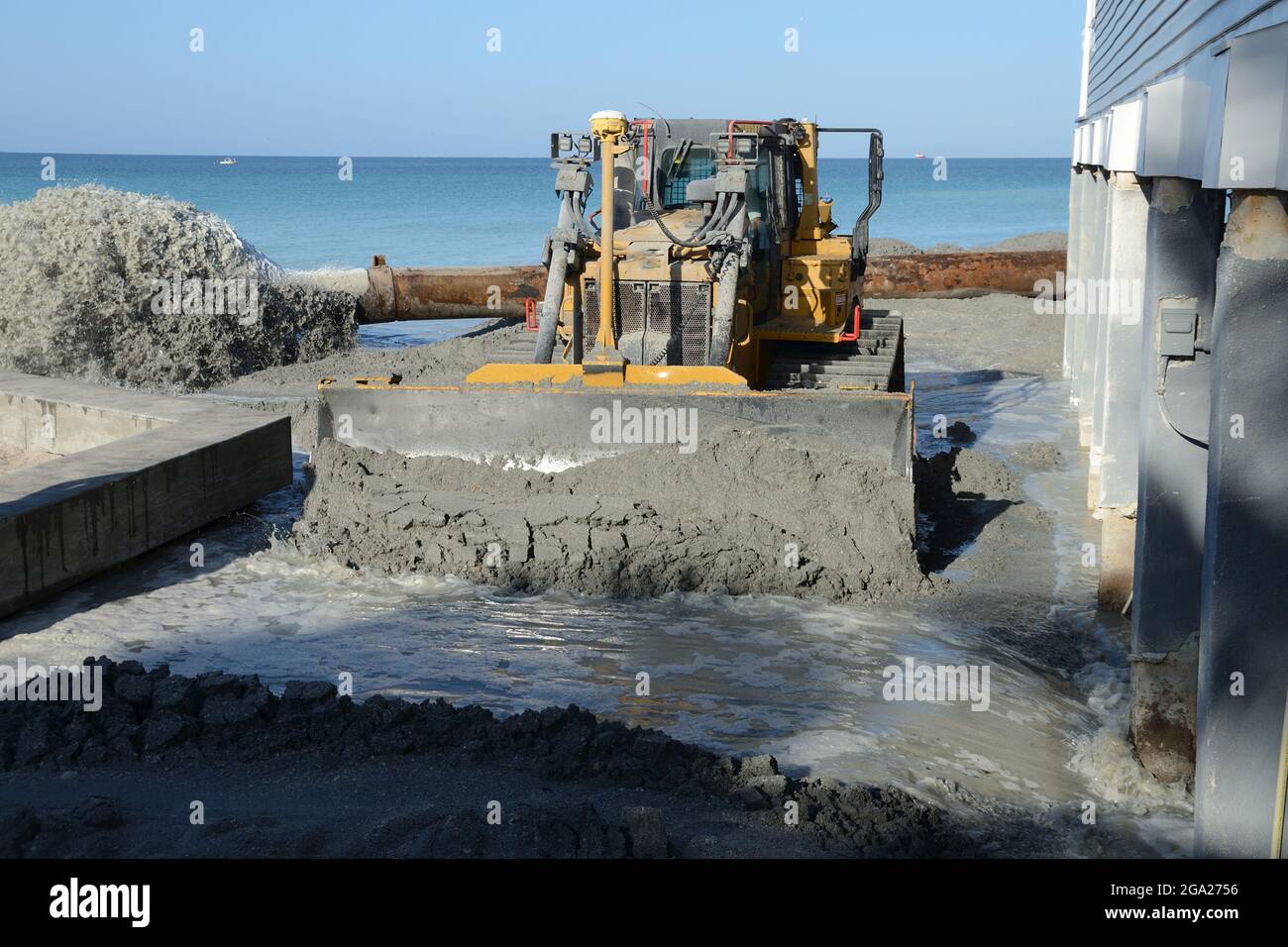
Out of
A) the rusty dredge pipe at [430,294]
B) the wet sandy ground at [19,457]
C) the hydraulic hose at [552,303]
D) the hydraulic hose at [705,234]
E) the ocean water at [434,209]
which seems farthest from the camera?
the ocean water at [434,209]

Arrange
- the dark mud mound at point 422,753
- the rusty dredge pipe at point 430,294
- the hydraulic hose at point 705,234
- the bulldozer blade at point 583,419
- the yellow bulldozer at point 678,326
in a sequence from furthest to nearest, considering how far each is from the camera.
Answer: the rusty dredge pipe at point 430,294, the hydraulic hose at point 705,234, the yellow bulldozer at point 678,326, the bulldozer blade at point 583,419, the dark mud mound at point 422,753

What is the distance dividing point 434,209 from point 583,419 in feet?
206

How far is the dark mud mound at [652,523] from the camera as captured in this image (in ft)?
27.9

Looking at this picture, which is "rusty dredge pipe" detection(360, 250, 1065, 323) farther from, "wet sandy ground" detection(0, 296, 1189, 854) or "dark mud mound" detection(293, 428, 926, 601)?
"wet sandy ground" detection(0, 296, 1189, 854)

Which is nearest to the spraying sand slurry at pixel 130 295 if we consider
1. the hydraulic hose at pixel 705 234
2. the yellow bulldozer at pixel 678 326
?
the yellow bulldozer at pixel 678 326

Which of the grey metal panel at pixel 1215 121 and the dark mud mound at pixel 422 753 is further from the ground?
the grey metal panel at pixel 1215 121

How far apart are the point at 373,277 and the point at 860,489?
1275 centimetres

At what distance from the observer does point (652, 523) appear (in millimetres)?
8750

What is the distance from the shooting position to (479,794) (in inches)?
205

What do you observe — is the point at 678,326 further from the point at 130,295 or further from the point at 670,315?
the point at 130,295

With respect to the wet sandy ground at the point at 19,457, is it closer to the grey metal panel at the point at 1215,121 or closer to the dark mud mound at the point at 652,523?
the dark mud mound at the point at 652,523

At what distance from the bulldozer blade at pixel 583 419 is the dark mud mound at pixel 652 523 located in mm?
102

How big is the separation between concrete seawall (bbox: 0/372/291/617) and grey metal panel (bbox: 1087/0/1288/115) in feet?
23.0

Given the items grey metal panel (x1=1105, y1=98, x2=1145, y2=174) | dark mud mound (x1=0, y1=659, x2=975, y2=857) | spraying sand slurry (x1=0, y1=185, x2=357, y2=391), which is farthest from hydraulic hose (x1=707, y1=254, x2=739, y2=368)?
spraying sand slurry (x1=0, y1=185, x2=357, y2=391)
